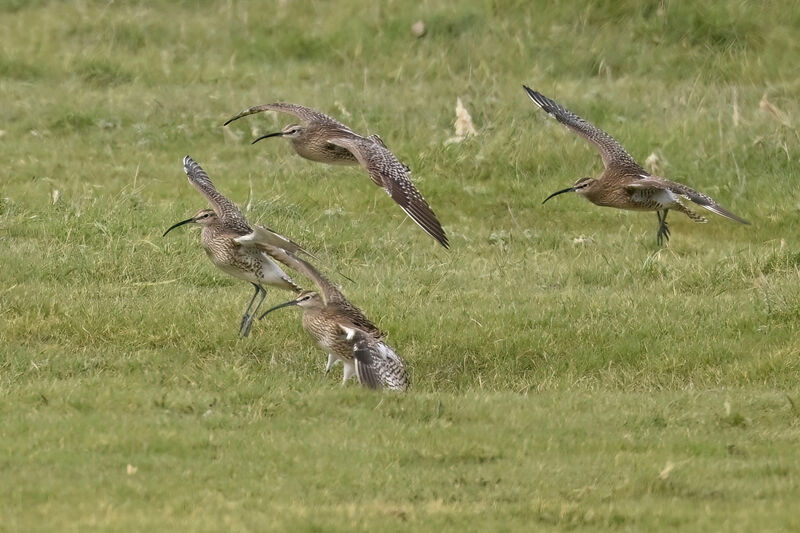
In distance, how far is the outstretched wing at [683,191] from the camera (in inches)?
466

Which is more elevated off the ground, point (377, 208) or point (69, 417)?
point (69, 417)

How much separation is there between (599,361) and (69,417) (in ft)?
12.8

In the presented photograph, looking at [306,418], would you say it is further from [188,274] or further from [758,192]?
[758,192]

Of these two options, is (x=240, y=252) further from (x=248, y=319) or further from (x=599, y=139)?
(x=599, y=139)

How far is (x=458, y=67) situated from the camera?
705 inches

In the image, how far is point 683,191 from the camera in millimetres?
12008

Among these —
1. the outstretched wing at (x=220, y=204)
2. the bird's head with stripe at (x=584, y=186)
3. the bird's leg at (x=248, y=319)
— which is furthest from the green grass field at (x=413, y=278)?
the outstretched wing at (x=220, y=204)

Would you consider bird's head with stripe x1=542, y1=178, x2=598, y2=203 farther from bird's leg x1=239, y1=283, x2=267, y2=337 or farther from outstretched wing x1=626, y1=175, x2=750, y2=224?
bird's leg x1=239, y1=283, x2=267, y2=337

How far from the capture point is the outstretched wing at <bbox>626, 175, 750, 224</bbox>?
11845 millimetres

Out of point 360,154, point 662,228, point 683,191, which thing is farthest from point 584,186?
point 360,154

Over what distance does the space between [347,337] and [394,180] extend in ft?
4.92

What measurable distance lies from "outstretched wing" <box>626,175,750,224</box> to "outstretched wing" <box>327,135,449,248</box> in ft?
8.08

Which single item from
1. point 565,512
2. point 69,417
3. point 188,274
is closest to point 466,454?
point 565,512

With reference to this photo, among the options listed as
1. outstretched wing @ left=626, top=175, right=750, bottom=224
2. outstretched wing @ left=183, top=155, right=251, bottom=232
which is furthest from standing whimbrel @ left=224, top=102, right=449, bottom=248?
outstretched wing @ left=626, top=175, right=750, bottom=224
